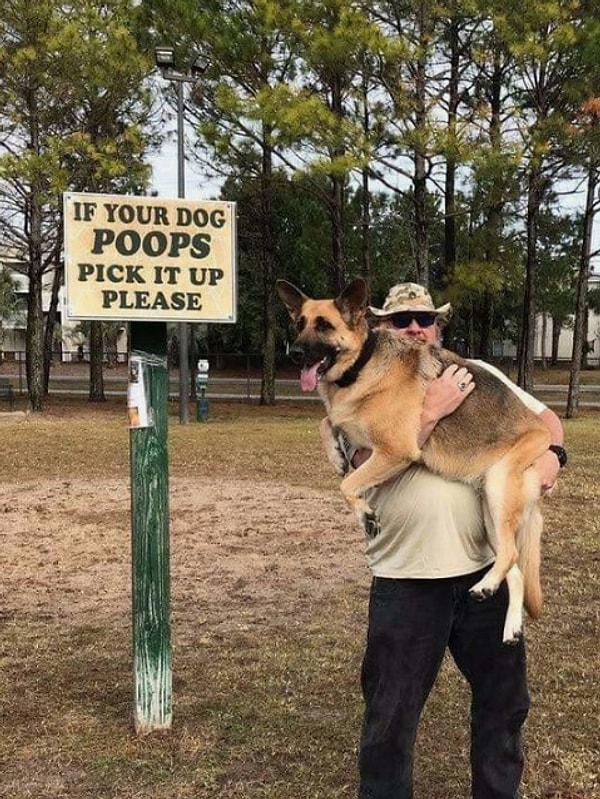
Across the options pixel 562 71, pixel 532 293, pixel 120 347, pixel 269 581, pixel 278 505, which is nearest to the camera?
pixel 269 581

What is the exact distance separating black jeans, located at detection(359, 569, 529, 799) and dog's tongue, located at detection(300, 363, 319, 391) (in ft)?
2.27

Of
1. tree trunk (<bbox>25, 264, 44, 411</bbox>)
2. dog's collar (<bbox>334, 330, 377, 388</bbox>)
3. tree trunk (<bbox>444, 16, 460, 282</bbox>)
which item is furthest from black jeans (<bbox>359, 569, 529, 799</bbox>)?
tree trunk (<bbox>25, 264, 44, 411</bbox>)

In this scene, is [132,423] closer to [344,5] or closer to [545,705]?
[545,705]

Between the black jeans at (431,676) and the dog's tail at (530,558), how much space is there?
0.17 metres

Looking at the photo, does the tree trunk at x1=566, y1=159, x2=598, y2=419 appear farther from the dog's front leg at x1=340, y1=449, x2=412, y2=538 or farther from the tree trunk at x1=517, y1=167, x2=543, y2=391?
the dog's front leg at x1=340, y1=449, x2=412, y2=538

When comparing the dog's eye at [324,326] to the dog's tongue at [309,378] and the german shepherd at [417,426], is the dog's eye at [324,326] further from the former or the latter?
the dog's tongue at [309,378]

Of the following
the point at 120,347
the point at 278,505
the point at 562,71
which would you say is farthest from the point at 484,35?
the point at 120,347

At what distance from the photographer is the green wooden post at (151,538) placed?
11.6ft

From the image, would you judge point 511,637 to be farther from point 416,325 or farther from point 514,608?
point 416,325

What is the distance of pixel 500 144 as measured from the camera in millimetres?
17938

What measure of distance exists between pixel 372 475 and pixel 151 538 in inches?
51.8

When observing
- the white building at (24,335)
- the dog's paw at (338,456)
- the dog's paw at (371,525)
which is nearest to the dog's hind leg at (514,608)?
the dog's paw at (371,525)

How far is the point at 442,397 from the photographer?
279 centimetres

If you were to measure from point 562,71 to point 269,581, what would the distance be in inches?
686
